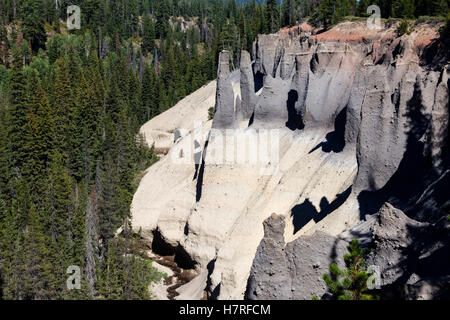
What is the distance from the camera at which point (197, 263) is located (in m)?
27.1

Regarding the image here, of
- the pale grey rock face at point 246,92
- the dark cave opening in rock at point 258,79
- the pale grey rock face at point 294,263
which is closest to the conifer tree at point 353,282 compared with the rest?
the pale grey rock face at point 294,263

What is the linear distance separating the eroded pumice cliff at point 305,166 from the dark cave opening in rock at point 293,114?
0.08 meters

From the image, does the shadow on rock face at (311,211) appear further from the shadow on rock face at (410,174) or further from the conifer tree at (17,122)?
the conifer tree at (17,122)

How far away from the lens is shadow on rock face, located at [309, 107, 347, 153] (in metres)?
24.5

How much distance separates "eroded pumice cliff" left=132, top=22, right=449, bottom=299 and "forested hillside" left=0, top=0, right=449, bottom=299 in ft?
12.8

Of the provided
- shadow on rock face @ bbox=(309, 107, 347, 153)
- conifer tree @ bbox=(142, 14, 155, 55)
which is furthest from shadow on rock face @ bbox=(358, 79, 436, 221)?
conifer tree @ bbox=(142, 14, 155, 55)

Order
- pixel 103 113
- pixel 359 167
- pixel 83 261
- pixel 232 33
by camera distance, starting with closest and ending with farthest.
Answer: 1. pixel 359 167
2. pixel 83 261
3. pixel 103 113
4. pixel 232 33

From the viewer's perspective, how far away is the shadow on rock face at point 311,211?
824 inches

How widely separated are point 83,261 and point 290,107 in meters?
15.4

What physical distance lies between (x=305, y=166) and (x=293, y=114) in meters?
5.82

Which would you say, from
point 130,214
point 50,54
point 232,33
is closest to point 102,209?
point 130,214

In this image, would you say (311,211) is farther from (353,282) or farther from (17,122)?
(17,122)

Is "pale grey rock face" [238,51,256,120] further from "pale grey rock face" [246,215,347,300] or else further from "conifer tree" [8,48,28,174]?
"pale grey rock face" [246,215,347,300]

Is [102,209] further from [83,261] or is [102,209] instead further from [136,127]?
[136,127]
